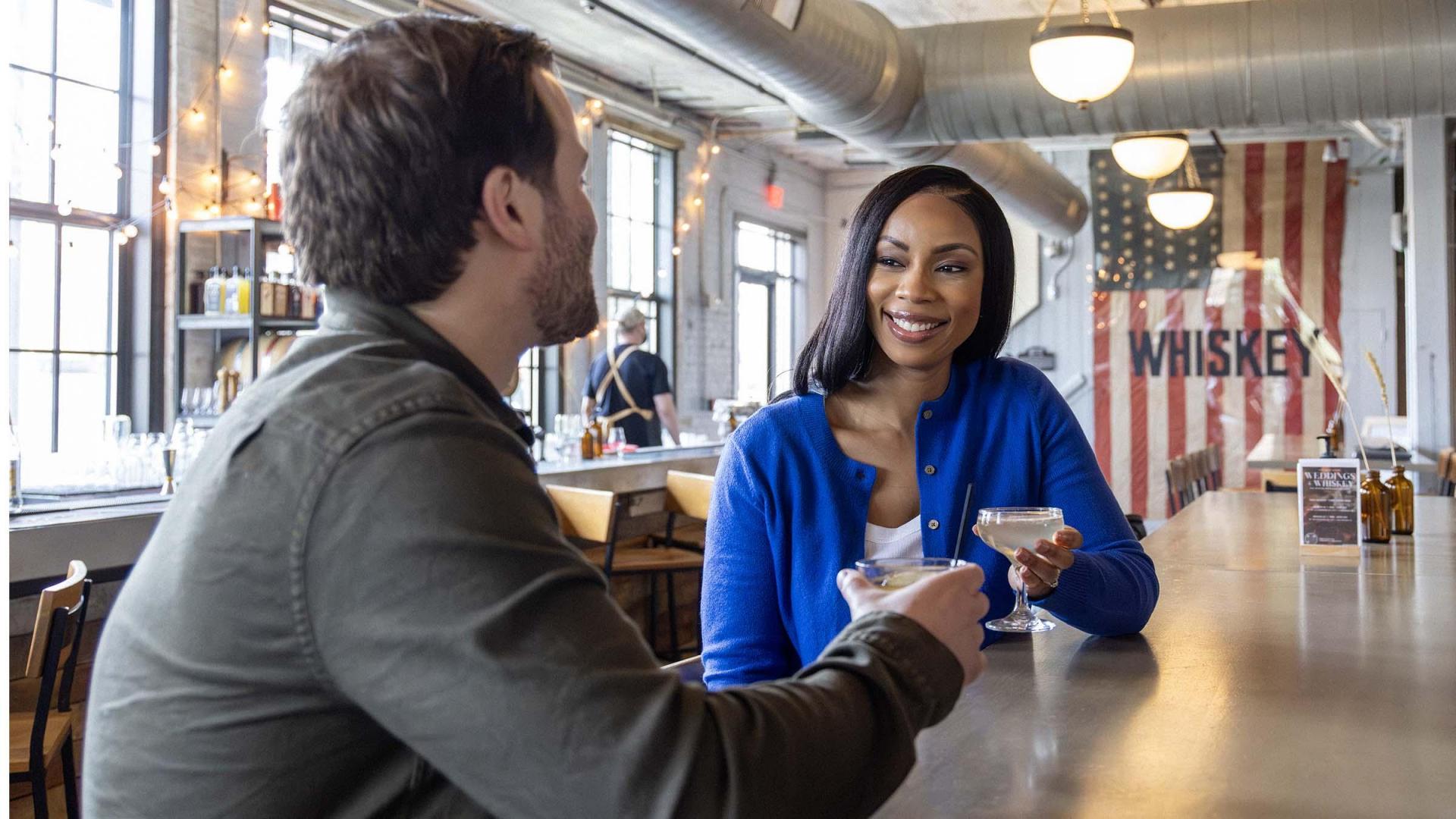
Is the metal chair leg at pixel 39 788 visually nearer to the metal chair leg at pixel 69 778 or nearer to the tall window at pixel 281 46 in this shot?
the metal chair leg at pixel 69 778

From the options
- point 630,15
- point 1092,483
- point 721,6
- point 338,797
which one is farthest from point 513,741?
point 630,15

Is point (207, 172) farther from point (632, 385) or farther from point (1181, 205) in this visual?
point (1181, 205)

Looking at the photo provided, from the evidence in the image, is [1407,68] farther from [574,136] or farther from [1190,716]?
[574,136]

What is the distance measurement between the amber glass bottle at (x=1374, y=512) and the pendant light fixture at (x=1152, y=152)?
164 inches

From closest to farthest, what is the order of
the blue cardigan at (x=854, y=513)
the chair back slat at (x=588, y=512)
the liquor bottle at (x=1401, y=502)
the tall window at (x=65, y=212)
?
1. the blue cardigan at (x=854, y=513)
2. the liquor bottle at (x=1401, y=502)
3. the chair back slat at (x=588, y=512)
4. the tall window at (x=65, y=212)

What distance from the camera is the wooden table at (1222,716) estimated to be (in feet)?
3.09

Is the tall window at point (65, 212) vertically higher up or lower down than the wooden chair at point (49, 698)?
higher up

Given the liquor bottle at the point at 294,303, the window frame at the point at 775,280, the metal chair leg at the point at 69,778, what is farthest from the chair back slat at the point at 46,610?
the window frame at the point at 775,280

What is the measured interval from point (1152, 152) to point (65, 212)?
201 inches

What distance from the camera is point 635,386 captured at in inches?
277

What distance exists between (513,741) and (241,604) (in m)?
0.19

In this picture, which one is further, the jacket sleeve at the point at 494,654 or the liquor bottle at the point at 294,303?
the liquor bottle at the point at 294,303

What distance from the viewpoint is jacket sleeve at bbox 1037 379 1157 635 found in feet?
4.93

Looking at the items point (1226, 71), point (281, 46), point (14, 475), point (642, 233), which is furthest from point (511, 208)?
point (642, 233)
